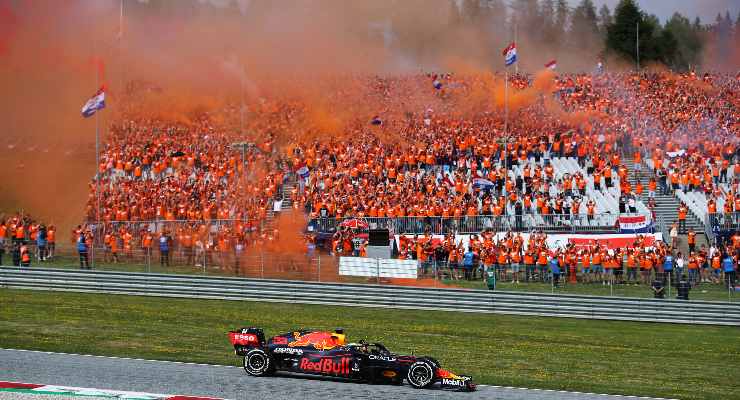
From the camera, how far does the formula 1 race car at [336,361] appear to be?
15734 mm

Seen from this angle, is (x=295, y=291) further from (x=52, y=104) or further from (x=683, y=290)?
(x=52, y=104)

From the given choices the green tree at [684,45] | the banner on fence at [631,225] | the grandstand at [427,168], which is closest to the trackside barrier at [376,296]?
the grandstand at [427,168]

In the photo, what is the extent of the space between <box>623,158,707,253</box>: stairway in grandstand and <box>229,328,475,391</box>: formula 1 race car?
18.6m

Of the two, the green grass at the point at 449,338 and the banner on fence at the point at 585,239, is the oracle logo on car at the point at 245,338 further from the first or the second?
the banner on fence at the point at 585,239

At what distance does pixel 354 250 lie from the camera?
99.1 ft

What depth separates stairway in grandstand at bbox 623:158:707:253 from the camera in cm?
3347

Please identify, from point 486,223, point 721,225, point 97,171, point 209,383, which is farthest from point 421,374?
point 97,171

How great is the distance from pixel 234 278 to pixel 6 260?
8.06m

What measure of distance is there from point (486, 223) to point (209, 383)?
18188 millimetres

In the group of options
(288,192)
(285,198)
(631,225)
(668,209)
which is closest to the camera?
(631,225)

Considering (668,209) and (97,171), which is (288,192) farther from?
(668,209)

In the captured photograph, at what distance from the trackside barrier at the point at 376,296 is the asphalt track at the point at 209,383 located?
374 inches

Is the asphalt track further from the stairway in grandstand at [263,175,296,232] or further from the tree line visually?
the tree line

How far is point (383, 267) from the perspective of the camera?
27.4 m
